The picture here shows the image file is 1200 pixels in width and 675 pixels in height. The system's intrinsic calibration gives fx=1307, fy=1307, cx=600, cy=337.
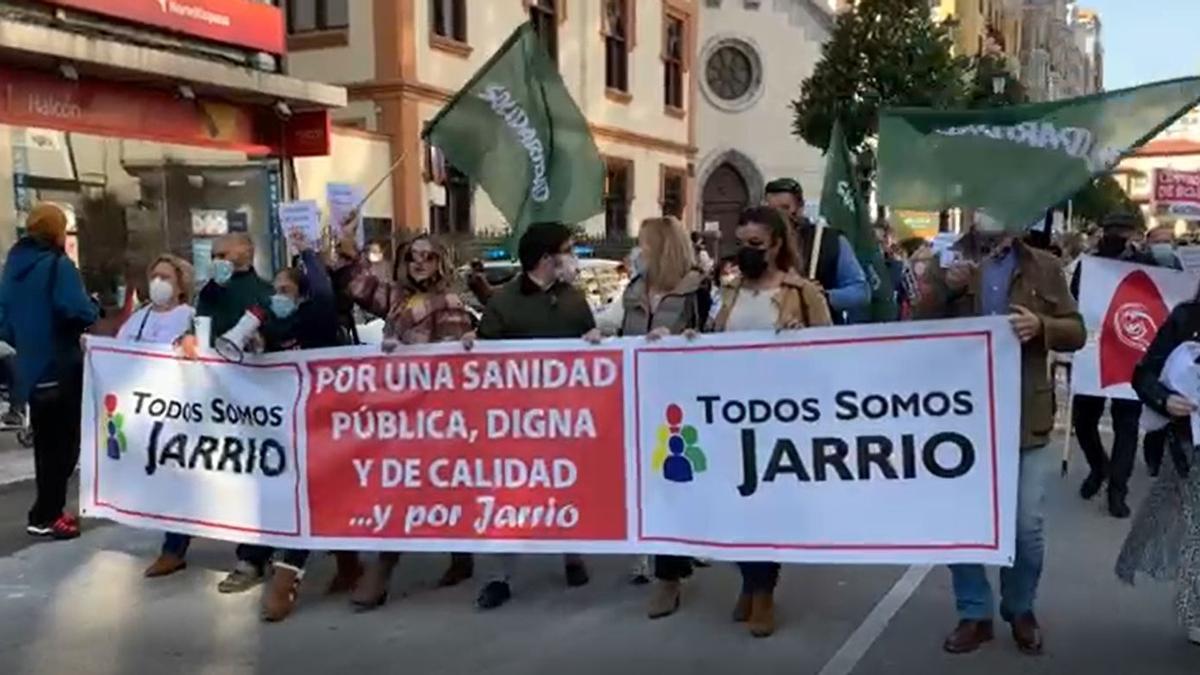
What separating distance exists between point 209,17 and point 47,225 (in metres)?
9.30

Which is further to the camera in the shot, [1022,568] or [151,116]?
[151,116]

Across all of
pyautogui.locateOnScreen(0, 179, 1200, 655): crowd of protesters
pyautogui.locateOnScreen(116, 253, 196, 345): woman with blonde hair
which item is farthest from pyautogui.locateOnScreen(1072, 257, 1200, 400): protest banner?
pyautogui.locateOnScreen(116, 253, 196, 345): woman with blonde hair

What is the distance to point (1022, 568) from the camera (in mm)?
5293

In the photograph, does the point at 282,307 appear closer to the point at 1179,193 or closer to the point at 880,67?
the point at 1179,193

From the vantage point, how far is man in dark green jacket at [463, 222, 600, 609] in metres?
6.17

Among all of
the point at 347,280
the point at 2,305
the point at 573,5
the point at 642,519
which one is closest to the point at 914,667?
the point at 642,519

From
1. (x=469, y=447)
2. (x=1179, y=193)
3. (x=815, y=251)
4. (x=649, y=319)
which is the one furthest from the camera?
(x=1179, y=193)

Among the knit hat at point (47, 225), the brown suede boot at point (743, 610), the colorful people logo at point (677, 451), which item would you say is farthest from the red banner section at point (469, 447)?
the knit hat at point (47, 225)

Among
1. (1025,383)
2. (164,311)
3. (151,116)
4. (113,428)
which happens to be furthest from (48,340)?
(151,116)

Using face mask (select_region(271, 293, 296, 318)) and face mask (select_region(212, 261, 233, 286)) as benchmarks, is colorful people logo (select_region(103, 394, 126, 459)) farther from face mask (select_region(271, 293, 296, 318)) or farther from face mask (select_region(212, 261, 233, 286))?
face mask (select_region(271, 293, 296, 318))

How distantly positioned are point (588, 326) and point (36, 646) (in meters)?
2.83

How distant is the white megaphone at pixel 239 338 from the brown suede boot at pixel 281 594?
3.38ft

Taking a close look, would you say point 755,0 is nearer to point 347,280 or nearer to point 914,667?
point 347,280

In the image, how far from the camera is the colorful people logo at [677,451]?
563 cm
